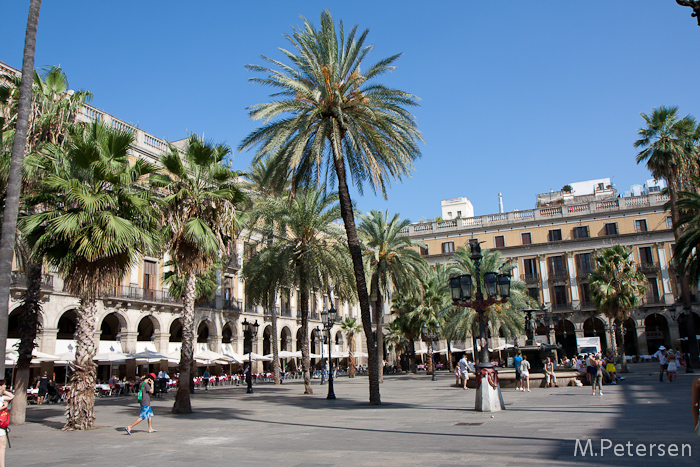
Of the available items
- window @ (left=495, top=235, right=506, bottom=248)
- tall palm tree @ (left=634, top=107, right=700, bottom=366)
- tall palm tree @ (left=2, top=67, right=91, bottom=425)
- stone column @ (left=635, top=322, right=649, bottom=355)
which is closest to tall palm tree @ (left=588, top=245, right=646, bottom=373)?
tall palm tree @ (left=634, top=107, right=700, bottom=366)

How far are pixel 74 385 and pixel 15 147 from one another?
7.65 metres

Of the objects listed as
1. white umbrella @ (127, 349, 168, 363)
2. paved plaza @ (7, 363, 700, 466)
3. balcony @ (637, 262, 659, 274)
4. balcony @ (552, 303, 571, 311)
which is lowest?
paved plaza @ (7, 363, 700, 466)

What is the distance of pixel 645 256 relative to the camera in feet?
A: 187

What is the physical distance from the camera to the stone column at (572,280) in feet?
193

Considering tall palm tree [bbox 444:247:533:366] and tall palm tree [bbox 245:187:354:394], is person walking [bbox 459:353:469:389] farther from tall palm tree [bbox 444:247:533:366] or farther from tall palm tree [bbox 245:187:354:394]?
tall palm tree [bbox 444:247:533:366]

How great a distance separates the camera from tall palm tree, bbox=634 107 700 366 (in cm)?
3662

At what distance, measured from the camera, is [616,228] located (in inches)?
2282

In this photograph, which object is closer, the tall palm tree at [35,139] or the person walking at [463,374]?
the tall palm tree at [35,139]

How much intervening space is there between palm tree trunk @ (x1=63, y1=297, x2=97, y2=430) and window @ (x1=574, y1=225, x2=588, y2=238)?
55165 mm

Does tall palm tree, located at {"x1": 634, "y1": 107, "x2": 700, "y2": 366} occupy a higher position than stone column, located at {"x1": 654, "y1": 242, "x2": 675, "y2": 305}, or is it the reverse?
tall palm tree, located at {"x1": 634, "y1": 107, "x2": 700, "y2": 366}

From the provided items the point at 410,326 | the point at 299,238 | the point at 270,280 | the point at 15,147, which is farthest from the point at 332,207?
the point at 410,326

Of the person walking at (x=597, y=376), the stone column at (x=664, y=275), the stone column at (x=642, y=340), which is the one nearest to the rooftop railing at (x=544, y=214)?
the stone column at (x=664, y=275)

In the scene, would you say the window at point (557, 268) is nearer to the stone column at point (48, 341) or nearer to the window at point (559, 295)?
the window at point (559, 295)

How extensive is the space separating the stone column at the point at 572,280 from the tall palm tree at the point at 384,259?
32.6m
